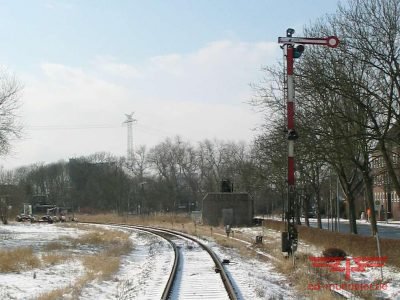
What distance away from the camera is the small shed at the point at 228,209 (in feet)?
201

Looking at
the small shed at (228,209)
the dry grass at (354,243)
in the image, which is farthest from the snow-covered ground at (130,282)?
the small shed at (228,209)

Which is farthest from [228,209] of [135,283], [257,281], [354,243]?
[257,281]

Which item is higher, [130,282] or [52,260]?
[52,260]

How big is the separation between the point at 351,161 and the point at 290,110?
7673 mm

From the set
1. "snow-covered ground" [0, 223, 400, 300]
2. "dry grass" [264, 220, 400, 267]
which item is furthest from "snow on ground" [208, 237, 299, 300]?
"dry grass" [264, 220, 400, 267]

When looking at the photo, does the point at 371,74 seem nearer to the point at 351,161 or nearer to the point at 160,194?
the point at 351,161

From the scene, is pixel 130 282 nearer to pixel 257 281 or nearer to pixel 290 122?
pixel 257 281

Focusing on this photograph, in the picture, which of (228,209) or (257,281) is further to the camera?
(228,209)

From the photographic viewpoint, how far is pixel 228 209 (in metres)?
61.3

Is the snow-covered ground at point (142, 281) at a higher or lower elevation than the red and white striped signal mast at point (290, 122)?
lower

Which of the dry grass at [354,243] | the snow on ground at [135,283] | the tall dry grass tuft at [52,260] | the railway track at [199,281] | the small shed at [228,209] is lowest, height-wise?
the snow on ground at [135,283]

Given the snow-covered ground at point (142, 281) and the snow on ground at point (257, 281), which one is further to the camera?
the snow-covered ground at point (142, 281)

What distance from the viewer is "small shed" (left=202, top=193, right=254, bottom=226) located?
61.2m

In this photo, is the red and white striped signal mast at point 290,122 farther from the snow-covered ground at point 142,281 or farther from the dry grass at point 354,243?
the dry grass at point 354,243
